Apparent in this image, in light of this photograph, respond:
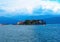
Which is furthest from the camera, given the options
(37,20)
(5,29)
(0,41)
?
(5,29)

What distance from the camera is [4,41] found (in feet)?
16.9

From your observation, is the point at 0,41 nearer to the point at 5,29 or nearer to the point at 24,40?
the point at 24,40

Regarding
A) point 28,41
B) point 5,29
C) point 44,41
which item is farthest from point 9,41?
point 5,29

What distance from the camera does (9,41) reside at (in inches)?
203

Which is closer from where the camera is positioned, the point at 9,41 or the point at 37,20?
the point at 9,41

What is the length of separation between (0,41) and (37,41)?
1.02 meters

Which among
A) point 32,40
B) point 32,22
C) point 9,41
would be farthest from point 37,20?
point 9,41

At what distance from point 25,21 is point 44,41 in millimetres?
811

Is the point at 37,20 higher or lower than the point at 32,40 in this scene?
higher

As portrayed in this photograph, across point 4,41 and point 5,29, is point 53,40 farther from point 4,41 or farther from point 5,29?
point 5,29

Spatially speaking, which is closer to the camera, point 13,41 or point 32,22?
point 13,41

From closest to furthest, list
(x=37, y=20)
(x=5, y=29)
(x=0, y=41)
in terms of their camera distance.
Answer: (x=0, y=41) < (x=37, y=20) < (x=5, y=29)

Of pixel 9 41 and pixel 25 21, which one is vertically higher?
pixel 25 21

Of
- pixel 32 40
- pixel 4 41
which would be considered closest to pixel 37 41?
pixel 32 40
